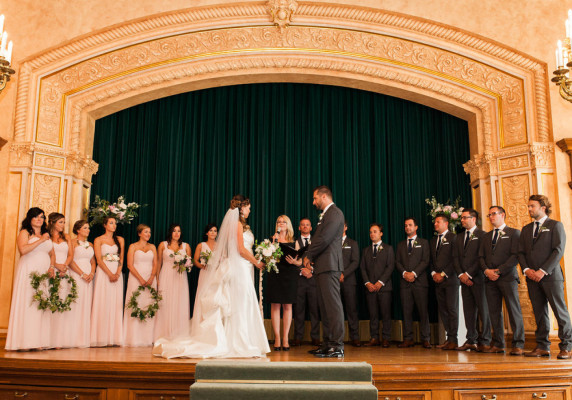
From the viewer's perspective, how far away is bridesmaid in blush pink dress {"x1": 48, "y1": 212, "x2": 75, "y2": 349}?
675 centimetres

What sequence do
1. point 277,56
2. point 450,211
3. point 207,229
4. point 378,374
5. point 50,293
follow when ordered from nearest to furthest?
1. point 378,374
2. point 50,293
3. point 450,211
4. point 207,229
5. point 277,56

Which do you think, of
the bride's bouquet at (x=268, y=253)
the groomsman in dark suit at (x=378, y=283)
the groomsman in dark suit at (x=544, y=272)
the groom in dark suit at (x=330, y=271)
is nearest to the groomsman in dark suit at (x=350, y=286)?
the groomsman in dark suit at (x=378, y=283)

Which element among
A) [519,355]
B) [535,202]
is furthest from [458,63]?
[519,355]

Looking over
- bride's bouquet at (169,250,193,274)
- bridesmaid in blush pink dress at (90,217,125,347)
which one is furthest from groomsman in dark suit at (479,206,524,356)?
bridesmaid in blush pink dress at (90,217,125,347)

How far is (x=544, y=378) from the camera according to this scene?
16.9 feet

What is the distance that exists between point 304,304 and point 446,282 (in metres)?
2.06

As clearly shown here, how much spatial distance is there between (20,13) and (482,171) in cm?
738

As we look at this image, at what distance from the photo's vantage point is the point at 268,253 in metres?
6.13

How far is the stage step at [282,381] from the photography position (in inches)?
171

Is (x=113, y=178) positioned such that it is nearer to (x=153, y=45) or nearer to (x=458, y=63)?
(x=153, y=45)

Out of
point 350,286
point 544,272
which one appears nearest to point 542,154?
point 544,272

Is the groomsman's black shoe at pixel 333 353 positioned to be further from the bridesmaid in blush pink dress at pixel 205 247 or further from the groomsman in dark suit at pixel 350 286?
the bridesmaid in blush pink dress at pixel 205 247

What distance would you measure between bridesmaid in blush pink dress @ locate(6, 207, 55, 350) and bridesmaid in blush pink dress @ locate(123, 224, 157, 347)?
116 centimetres

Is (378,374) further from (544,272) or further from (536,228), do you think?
(536,228)
